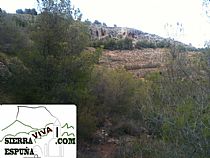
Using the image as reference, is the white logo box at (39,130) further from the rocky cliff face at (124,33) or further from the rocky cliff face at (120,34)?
the rocky cliff face at (124,33)

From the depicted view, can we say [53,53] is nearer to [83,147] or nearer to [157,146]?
[83,147]

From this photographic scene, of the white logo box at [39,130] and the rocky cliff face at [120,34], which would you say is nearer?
the white logo box at [39,130]

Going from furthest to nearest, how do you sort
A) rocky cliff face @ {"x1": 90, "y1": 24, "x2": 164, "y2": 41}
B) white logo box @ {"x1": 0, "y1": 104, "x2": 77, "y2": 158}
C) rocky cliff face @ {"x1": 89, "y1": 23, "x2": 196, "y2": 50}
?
rocky cliff face @ {"x1": 90, "y1": 24, "x2": 164, "y2": 41} < rocky cliff face @ {"x1": 89, "y1": 23, "x2": 196, "y2": 50} < white logo box @ {"x1": 0, "y1": 104, "x2": 77, "y2": 158}

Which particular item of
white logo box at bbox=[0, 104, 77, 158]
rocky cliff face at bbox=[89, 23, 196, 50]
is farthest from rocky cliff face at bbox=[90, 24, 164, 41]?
white logo box at bbox=[0, 104, 77, 158]

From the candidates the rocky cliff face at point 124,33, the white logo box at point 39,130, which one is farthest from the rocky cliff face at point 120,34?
the white logo box at point 39,130

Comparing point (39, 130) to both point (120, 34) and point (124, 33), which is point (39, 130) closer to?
point (120, 34)

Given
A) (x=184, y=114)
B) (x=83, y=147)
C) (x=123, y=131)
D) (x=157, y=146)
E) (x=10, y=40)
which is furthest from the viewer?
(x=10, y=40)

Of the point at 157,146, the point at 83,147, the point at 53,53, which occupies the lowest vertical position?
the point at 83,147

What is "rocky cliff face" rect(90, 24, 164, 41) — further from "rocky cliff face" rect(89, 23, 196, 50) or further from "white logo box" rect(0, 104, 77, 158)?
"white logo box" rect(0, 104, 77, 158)

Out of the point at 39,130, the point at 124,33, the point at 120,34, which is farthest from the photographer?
the point at 124,33

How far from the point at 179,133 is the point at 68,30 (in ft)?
30.9

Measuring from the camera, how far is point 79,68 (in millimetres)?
16547

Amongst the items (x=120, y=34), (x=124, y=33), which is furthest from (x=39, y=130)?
(x=124, y=33)

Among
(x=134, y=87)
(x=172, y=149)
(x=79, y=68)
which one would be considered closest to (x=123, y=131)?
(x=134, y=87)
